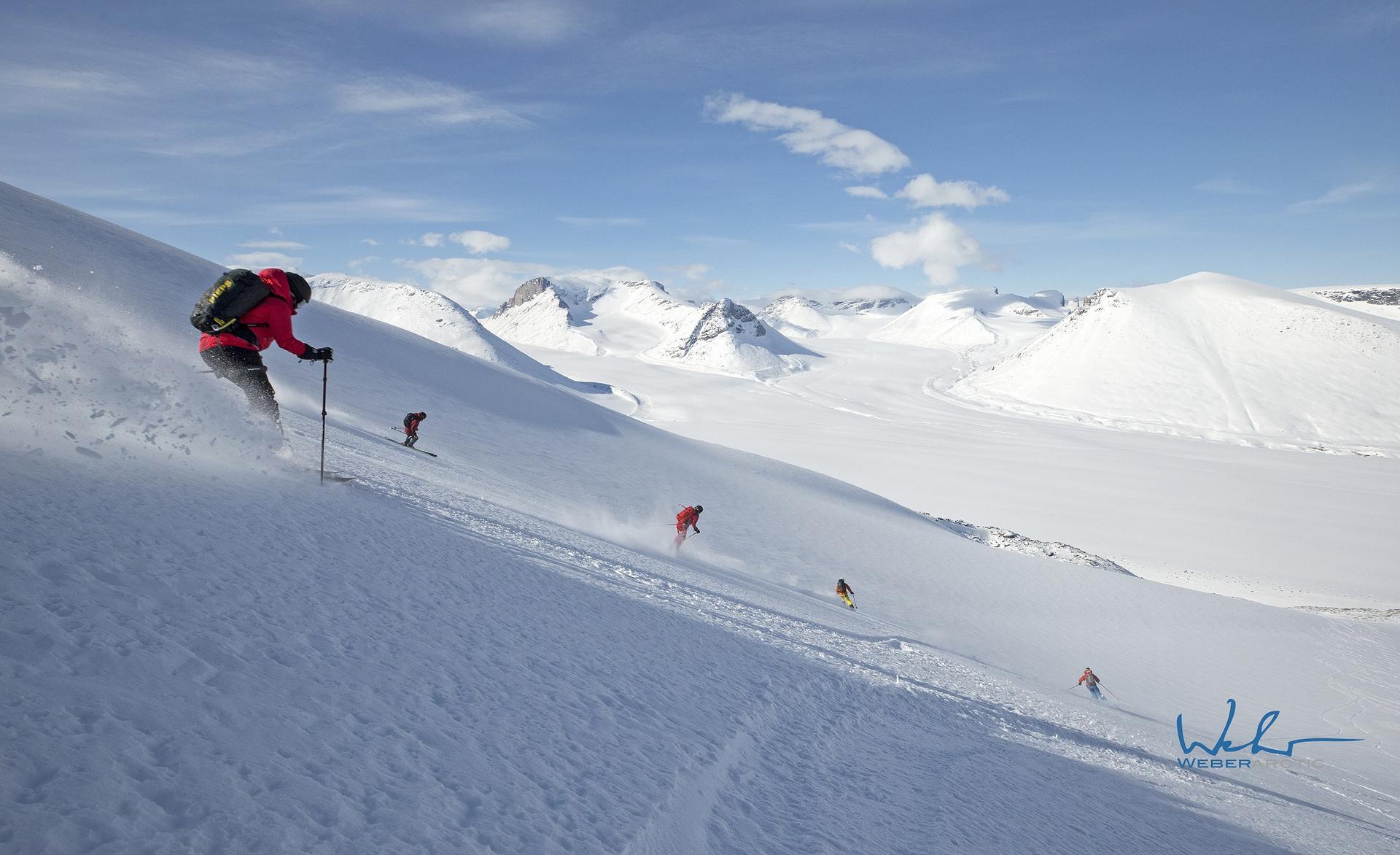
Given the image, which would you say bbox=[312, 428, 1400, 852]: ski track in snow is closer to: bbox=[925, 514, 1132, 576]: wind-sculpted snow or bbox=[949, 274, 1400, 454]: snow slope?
bbox=[925, 514, 1132, 576]: wind-sculpted snow

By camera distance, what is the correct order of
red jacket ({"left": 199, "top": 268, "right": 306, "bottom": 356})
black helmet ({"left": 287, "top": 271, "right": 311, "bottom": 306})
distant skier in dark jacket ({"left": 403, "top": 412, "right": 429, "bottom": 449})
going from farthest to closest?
distant skier in dark jacket ({"left": 403, "top": 412, "right": 429, "bottom": 449}), black helmet ({"left": 287, "top": 271, "right": 311, "bottom": 306}), red jacket ({"left": 199, "top": 268, "right": 306, "bottom": 356})

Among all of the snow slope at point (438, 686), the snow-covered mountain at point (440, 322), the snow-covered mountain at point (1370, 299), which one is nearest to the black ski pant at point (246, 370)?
the snow slope at point (438, 686)

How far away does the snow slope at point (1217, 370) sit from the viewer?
7662 centimetres

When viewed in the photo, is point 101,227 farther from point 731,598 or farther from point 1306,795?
point 1306,795

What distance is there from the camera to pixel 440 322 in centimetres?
9188

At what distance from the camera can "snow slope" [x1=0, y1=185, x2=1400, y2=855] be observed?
9.98 feet

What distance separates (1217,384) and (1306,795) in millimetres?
101729

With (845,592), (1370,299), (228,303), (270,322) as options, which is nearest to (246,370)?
(270,322)

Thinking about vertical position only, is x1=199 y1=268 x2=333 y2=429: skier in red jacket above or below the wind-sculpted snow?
below

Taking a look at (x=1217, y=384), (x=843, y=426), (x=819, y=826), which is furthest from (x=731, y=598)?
(x=1217, y=384)

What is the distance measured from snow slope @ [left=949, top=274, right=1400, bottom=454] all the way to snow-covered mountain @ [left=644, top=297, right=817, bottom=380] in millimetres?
43758
